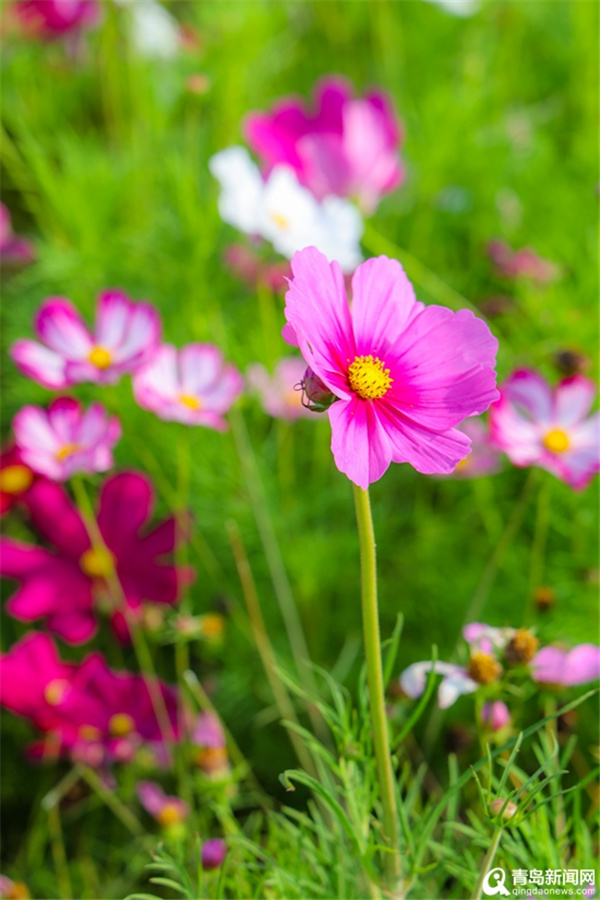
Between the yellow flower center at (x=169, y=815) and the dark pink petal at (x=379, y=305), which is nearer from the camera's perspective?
the dark pink petal at (x=379, y=305)

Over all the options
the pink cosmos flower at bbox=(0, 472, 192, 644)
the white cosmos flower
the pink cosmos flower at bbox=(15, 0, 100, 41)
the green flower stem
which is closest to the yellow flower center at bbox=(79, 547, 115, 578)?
the pink cosmos flower at bbox=(0, 472, 192, 644)

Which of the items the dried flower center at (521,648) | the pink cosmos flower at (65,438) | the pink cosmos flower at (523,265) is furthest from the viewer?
the pink cosmos flower at (523,265)

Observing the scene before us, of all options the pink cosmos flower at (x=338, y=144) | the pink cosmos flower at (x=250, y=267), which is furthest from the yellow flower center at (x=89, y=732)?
the pink cosmos flower at (x=338, y=144)

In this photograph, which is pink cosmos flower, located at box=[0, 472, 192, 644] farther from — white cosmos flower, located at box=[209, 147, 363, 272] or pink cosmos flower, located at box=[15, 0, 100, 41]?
pink cosmos flower, located at box=[15, 0, 100, 41]

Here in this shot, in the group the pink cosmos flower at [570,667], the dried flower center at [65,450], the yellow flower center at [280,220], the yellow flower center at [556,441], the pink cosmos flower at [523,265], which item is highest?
the pink cosmos flower at [523,265]

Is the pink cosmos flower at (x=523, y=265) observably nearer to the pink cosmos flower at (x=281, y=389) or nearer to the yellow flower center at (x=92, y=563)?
the pink cosmos flower at (x=281, y=389)

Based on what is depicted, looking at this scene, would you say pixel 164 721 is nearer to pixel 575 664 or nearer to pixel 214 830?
pixel 214 830
